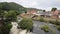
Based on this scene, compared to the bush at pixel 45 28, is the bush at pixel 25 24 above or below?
above

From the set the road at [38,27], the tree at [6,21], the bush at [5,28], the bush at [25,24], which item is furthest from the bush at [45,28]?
the bush at [5,28]

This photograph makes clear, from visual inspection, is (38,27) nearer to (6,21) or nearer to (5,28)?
(6,21)

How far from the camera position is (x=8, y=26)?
6629 millimetres

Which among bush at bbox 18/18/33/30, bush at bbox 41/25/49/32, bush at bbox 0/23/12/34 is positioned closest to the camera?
bush at bbox 0/23/12/34

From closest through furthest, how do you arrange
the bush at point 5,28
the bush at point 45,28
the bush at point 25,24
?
1. the bush at point 5,28
2. the bush at point 25,24
3. the bush at point 45,28

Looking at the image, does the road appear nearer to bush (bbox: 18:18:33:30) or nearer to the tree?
bush (bbox: 18:18:33:30)

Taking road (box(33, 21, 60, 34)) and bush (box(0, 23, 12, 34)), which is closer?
bush (box(0, 23, 12, 34))

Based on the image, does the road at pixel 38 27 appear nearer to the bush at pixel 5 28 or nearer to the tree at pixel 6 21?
the tree at pixel 6 21

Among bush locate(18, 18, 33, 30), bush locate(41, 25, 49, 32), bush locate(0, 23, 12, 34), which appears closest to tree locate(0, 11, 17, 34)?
bush locate(0, 23, 12, 34)

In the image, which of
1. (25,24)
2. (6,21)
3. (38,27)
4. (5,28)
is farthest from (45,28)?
(5,28)

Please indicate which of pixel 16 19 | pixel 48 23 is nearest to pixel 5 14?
pixel 16 19

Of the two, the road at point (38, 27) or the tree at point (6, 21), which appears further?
the road at point (38, 27)

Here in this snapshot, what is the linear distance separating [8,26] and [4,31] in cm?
38

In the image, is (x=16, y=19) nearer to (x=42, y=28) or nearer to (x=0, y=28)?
(x=42, y=28)
